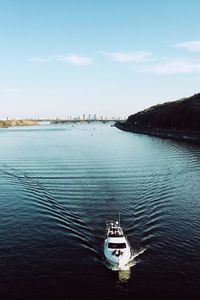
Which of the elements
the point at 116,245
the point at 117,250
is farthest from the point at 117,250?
the point at 116,245

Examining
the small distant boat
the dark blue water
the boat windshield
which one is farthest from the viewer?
the boat windshield

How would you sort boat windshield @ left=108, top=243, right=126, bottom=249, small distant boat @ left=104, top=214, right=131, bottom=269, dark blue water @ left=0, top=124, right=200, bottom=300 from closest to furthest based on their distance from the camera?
dark blue water @ left=0, top=124, right=200, bottom=300
small distant boat @ left=104, top=214, right=131, bottom=269
boat windshield @ left=108, top=243, right=126, bottom=249

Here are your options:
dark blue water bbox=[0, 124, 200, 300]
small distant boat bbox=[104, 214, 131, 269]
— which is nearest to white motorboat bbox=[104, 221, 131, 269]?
small distant boat bbox=[104, 214, 131, 269]

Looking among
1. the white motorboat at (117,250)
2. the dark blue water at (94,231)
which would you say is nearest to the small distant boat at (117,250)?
the white motorboat at (117,250)

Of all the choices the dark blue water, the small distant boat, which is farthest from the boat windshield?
the dark blue water

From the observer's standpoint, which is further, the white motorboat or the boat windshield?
the boat windshield

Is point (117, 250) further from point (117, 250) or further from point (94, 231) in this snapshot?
point (94, 231)

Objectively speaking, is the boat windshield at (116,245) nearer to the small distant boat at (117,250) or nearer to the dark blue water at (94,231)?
the small distant boat at (117,250)

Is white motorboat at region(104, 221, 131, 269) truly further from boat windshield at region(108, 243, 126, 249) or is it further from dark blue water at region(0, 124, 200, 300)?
dark blue water at region(0, 124, 200, 300)

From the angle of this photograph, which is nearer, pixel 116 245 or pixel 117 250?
pixel 117 250
